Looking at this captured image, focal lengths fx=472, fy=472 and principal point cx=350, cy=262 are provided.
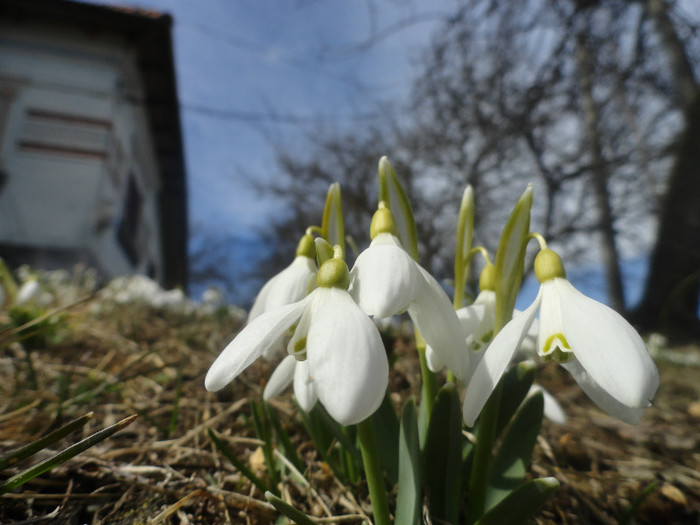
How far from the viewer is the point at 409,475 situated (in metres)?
0.63

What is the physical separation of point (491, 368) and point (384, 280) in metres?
0.16

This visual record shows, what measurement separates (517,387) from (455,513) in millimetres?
217

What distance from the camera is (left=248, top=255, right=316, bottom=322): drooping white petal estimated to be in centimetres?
75

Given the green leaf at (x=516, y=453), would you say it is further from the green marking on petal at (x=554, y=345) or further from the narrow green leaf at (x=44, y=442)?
the narrow green leaf at (x=44, y=442)

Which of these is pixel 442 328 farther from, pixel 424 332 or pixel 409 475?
pixel 409 475

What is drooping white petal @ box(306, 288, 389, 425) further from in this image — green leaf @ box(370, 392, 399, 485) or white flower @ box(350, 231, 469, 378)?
green leaf @ box(370, 392, 399, 485)

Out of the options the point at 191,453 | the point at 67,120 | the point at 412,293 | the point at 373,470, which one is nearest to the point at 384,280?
the point at 412,293

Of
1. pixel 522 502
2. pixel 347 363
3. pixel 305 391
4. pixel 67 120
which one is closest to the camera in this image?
pixel 347 363

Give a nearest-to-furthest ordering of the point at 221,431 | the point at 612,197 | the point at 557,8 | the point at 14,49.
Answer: the point at 221,431, the point at 557,8, the point at 612,197, the point at 14,49

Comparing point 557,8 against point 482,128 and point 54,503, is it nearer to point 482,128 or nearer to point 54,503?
point 482,128

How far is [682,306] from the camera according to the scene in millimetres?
6309

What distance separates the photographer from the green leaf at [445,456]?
0.66m

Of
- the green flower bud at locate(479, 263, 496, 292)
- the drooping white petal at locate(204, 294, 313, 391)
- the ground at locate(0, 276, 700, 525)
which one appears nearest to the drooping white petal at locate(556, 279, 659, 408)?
the green flower bud at locate(479, 263, 496, 292)

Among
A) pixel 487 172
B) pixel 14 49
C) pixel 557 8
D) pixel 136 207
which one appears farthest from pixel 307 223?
pixel 557 8
